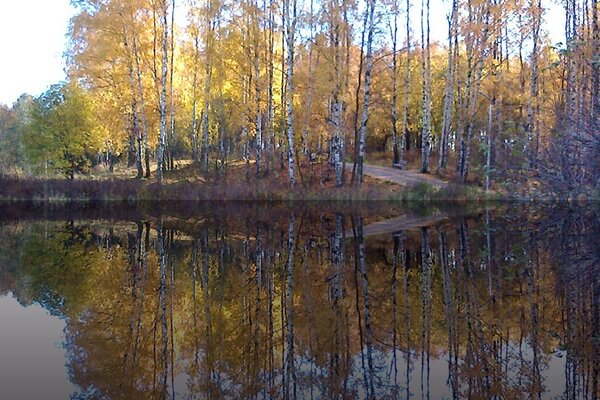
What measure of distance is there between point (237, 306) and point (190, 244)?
512 centimetres

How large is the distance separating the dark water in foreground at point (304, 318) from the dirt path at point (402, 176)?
13.5 m

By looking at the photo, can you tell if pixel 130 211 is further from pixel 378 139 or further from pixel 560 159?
pixel 378 139

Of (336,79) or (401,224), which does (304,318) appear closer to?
(401,224)

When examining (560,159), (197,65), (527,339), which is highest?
(197,65)

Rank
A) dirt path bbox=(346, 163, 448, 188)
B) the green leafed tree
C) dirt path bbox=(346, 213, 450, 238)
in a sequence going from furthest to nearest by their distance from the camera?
1. the green leafed tree
2. dirt path bbox=(346, 163, 448, 188)
3. dirt path bbox=(346, 213, 450, 238)

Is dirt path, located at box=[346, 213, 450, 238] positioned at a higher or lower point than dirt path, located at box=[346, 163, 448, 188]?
lower

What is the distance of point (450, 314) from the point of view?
5785 mm

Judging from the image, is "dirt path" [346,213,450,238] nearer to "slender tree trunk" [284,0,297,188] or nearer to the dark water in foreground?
the dark water in foreground

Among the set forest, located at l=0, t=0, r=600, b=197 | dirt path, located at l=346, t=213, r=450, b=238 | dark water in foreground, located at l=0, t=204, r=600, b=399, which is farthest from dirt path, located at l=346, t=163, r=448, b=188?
dark water in foreground, located at l=0, t=204, r=600, b=399

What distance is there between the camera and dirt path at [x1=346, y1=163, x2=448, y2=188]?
25.2 m

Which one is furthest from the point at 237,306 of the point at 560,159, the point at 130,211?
the point at 130,211

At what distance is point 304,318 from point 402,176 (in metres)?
22.2

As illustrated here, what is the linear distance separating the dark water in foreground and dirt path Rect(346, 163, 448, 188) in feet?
44.3

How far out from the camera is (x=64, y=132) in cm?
2991
